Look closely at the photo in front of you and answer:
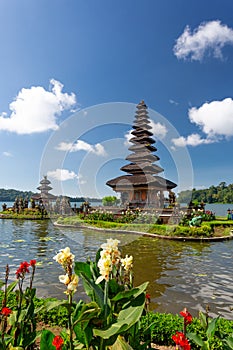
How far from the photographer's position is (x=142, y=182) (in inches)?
1154

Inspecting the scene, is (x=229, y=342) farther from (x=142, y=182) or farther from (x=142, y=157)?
(x=142, y=157)

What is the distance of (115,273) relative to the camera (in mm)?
2666

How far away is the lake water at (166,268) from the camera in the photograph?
6.68m

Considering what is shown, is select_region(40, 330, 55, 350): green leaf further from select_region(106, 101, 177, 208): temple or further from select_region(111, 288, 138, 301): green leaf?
select_region(106, 101, 177, 208): temple

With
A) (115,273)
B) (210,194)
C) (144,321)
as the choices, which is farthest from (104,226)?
(210,194)

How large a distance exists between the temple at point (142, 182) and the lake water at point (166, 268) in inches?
533

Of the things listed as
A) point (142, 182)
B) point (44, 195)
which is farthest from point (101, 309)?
point (44, 195)

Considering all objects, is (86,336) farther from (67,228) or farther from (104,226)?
(67,228)

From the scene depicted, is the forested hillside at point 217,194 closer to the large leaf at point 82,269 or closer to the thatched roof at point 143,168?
the thatched roof at point 143,168

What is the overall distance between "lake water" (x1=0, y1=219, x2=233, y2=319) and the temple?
13538mm

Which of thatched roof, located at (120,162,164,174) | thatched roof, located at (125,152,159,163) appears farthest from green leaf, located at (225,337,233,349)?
thatched roof, located at (125,152,159,163)

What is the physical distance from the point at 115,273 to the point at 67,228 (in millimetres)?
20269

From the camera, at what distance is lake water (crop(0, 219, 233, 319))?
21.9 ft

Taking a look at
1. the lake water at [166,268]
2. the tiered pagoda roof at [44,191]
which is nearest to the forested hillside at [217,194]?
the tiered pagoda roof at [44,191]
